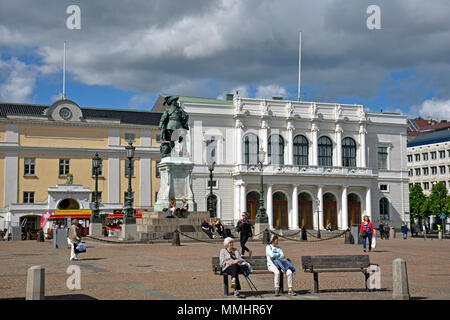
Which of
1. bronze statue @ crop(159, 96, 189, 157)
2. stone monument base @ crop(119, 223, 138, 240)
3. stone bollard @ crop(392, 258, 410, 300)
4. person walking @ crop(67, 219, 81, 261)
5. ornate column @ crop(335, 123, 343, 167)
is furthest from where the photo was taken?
ornate column @ crop(335, 123, 343, 167)

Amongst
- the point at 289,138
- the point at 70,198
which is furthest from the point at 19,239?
the point at 289,138

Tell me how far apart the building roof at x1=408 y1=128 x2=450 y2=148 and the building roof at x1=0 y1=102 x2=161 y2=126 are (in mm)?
48731

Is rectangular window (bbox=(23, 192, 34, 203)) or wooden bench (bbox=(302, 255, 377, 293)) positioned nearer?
wooden bench (bbox=(302, 255, 377, 293))

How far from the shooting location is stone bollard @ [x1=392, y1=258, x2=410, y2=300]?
10.8 meters

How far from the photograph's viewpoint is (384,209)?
253 ft

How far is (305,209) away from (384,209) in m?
12.2

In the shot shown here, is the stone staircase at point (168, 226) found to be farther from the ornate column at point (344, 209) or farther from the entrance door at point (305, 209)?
the ornate column at point (344, 209)

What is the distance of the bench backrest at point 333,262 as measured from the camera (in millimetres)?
12586

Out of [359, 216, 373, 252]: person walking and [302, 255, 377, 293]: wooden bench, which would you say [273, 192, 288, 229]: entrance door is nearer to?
[359, 216, 373, 252]: person walking

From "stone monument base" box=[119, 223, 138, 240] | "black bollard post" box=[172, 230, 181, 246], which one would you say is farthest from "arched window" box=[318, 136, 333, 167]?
"black bollard post" box=[172, 230, 181, 246]

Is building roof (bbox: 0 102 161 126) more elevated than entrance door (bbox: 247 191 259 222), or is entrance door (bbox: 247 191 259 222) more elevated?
building roof (bbox: 0 102 161 126)

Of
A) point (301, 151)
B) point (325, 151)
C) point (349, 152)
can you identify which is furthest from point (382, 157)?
point (301, 151)

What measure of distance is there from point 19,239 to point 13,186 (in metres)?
18.8

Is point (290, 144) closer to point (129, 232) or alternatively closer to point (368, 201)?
point (368, 201)
